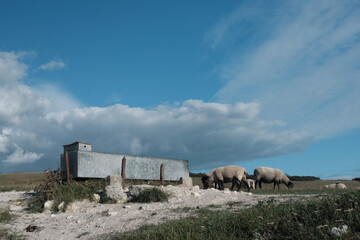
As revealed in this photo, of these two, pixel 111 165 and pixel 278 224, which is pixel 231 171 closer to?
pixel 111 165

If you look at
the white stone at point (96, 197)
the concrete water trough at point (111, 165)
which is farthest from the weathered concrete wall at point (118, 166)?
the white stone at point (96, 197)

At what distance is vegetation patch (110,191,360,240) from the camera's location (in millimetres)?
6203

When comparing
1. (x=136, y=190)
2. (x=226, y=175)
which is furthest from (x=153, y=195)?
(x=226, y=175)

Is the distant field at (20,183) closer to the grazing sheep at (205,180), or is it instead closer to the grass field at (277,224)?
the grazing sheep at (205,180)

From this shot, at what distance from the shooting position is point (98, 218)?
11.3 metres

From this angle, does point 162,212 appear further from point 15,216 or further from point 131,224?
point 15,216

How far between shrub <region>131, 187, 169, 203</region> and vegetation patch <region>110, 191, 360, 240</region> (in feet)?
16.7

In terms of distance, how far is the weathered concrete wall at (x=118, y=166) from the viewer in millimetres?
18594

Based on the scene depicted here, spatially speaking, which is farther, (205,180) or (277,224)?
(205,180)

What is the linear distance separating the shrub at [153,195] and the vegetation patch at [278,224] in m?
5.10

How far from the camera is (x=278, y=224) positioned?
21.9 feet

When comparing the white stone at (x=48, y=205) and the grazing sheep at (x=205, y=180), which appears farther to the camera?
the grazing sheep at (x=205, y=180)

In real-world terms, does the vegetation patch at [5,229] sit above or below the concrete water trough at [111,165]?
below

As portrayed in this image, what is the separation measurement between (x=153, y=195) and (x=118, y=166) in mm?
7257
